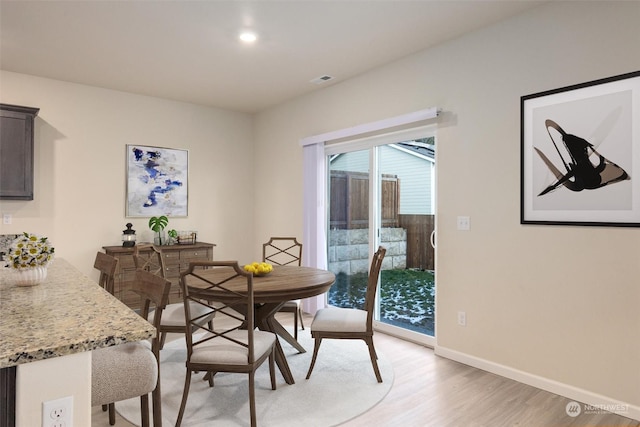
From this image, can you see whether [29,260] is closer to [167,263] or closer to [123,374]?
[123,374]

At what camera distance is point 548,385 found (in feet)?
8.85

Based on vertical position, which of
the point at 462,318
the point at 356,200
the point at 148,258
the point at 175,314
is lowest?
the point at 462,318

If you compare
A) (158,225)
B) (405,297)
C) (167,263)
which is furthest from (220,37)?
(405,297)

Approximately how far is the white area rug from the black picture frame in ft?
5.71

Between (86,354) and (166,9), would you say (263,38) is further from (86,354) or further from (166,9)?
(86,354)

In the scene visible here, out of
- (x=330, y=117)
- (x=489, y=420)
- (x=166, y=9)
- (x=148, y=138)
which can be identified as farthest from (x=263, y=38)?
(x=489, y=420)

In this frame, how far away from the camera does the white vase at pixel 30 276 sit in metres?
1.84

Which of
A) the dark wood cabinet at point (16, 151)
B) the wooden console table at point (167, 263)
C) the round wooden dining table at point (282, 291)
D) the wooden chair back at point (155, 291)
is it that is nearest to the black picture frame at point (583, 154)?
the round wooden dining table at point (282, 291)

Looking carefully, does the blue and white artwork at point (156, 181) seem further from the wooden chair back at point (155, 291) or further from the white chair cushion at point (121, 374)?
the white chair cushion at point (121, 374)

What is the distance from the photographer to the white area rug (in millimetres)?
2320

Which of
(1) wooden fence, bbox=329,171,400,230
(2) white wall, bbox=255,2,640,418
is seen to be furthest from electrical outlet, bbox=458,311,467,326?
(1) wooden fence, bbox=329,171,400,230

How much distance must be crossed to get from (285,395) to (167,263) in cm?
269

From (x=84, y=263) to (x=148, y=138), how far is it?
1.73 meters

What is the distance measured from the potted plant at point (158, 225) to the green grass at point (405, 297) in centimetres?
248
